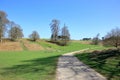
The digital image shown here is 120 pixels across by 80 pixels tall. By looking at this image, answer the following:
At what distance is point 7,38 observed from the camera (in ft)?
296

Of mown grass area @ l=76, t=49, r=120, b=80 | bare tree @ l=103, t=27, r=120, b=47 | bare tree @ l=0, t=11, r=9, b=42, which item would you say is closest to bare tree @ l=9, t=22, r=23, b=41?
bare tree @ l=0, t=11, r=9, b=42

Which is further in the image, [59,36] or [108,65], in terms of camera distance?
[59,36]

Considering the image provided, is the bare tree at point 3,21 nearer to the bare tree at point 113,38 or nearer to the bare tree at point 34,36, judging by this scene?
the bare tree at point 34,36

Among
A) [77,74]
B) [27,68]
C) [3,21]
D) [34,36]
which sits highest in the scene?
[3,21]

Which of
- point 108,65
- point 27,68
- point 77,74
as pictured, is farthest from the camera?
point 27,68

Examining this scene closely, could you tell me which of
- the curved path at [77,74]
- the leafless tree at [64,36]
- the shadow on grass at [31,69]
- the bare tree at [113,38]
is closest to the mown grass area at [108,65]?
the curved path at [77,74]

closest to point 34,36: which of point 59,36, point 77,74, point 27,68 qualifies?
point 59,36

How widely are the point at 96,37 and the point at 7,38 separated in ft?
146

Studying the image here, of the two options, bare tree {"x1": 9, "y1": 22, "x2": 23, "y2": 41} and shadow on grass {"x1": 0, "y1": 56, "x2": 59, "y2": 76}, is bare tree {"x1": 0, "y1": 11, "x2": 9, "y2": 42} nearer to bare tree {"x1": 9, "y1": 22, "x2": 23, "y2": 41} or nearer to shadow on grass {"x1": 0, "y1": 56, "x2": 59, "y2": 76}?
bare tree {"x1": 9, "y1": 22, "x2": 23, "y2": 41}

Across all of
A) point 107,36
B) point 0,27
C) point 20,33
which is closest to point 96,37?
point 20,33

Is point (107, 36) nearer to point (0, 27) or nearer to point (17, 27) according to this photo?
point (0, 27)

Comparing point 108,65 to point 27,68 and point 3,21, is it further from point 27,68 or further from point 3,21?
point 3,21

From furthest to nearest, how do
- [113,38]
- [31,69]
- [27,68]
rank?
[113,38]
[27,68]
[31,69]

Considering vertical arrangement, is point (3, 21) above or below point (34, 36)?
above
